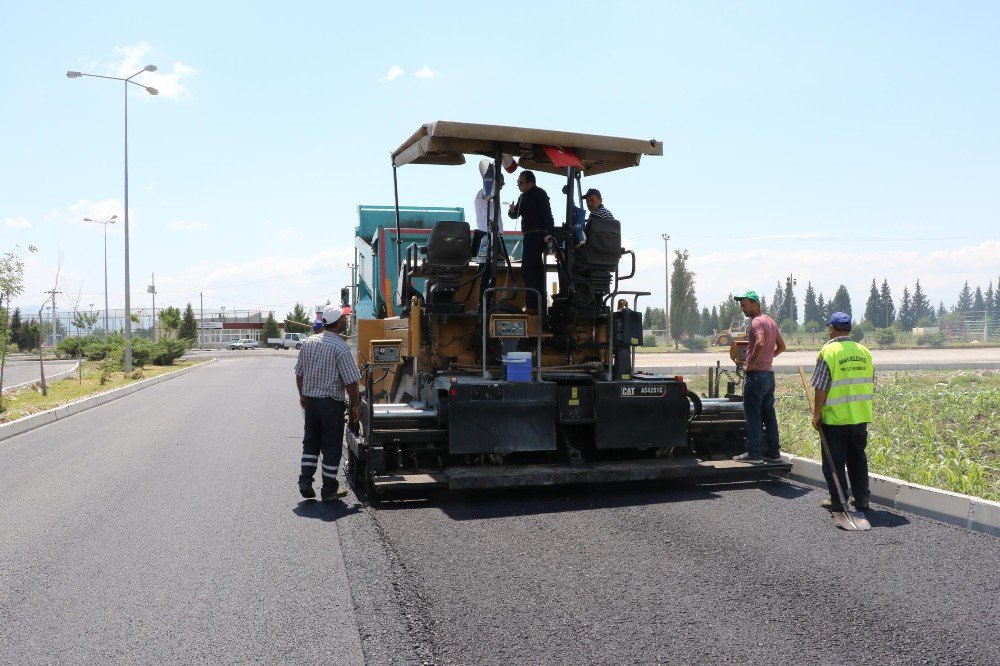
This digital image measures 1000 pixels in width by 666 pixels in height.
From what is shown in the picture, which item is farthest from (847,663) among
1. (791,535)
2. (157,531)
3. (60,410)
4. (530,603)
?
(60,410)

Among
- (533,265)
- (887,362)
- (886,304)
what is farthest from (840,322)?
(886,304)

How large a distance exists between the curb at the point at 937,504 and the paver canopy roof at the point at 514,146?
141 inches

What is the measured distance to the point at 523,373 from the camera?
698cm

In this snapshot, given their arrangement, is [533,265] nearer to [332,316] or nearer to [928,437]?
[332,316]

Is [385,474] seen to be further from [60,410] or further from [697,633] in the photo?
[60,410]

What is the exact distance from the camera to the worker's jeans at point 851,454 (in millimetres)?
6230

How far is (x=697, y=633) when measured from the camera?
3.77 metres

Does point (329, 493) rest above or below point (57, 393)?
above

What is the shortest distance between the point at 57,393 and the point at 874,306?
121 metres

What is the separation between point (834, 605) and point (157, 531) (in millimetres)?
4515

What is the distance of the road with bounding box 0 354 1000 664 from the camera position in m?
3.68

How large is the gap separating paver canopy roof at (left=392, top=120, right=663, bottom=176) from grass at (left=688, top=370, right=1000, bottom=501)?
142 inches

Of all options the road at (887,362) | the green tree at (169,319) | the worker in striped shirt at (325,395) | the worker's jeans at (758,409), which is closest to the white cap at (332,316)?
the worker in striped shirt at (325,395)

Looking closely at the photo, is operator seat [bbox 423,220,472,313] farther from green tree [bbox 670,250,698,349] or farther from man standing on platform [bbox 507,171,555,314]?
green tree [bbox 670,250,698,349]
